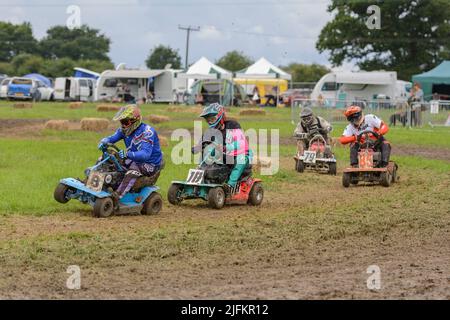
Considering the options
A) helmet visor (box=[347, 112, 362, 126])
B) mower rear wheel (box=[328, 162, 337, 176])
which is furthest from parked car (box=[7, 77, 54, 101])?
helmet visor (box=[347, 112, 362, 126])

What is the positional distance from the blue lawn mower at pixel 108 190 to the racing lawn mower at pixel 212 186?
99 centimetres

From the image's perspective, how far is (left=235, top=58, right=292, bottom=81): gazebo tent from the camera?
69062mm

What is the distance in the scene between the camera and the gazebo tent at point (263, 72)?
69062 mm

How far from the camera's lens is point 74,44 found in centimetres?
11956

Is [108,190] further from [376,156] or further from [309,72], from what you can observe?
[309,72]

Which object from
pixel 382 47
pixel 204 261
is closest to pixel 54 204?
pixel 204 261

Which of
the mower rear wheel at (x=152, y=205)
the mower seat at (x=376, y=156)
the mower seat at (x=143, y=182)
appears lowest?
the mower rear wheel at (x=152, y=205)

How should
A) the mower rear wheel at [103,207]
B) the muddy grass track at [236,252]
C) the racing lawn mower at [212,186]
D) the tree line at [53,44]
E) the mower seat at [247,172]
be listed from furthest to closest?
the tree line at [53,44], the mower seat at [247,172], the racing lawn mower at [212,186], the mower rear wheel at [103,207], the muddy grass track at [236,252]

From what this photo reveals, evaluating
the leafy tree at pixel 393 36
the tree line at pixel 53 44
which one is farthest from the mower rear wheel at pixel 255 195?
the tree line at pixel 53 44

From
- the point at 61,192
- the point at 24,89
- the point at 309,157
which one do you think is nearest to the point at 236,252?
the point at 61,192

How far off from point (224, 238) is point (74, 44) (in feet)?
366

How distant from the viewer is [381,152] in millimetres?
18141

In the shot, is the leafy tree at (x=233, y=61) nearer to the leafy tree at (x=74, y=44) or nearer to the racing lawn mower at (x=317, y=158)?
the leafy tree at (x=74, y=44)

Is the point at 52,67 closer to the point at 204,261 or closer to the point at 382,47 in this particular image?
the point at 382,47
